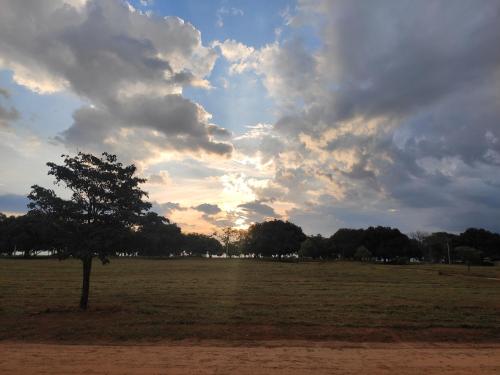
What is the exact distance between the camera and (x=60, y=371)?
963 cm

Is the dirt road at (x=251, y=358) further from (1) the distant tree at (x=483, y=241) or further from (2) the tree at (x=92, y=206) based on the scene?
(1) the distant tree at (x=483, y=241)

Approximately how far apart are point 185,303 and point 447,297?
18.1 metres

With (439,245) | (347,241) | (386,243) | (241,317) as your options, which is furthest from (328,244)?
(241,317)

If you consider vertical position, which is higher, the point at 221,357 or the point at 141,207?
the point at 141,207

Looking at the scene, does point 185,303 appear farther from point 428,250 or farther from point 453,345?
point 428,250

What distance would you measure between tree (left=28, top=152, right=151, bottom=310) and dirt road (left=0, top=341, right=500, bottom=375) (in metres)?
6.16

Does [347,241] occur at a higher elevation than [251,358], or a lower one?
higher

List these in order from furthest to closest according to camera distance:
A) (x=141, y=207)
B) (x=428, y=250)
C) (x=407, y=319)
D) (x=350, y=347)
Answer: (x=428, y=250), (x=141, y=207), (x=407, y=319), (x=350, y=347)

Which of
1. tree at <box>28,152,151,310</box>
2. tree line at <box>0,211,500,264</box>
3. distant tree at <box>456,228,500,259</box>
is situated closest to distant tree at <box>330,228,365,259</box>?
tree line at <box>0,211,500,264</box>

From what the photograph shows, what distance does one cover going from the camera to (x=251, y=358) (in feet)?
37.1

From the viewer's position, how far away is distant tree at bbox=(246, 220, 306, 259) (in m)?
124

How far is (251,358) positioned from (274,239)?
114 metres

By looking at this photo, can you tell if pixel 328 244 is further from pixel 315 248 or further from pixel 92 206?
pixel 92 206

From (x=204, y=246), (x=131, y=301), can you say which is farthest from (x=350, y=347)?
(x=204, y=246)
